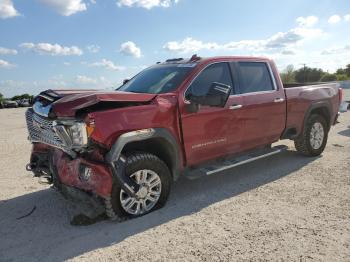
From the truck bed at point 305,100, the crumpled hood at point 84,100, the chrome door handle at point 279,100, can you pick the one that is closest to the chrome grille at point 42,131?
the crumpled hood at point 84,100

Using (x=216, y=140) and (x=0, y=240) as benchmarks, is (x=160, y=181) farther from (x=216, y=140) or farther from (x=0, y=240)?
(x=0, y=240)

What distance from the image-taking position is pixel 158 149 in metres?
4.80

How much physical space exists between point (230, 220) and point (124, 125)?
5.34 ft

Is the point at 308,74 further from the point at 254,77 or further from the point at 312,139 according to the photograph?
the point at 254,77

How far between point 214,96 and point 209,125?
1.81 feet

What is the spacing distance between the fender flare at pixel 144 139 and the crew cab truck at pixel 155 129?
1 cm

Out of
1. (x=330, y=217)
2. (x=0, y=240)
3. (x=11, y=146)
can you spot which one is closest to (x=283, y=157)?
(x=330, y=217)

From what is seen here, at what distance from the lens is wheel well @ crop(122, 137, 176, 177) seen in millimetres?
4590

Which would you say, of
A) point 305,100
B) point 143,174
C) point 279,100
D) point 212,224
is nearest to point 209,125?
point 143,174

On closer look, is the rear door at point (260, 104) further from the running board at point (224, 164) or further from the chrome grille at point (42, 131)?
the chrome grille at point (42, 131)

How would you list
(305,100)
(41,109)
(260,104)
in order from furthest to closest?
(305,100), (260,104), (41,109)

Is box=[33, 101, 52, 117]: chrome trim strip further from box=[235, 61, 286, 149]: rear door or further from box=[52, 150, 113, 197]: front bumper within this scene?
box=[235, 61, 286, 149]: rear door

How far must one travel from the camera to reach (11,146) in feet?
31.3

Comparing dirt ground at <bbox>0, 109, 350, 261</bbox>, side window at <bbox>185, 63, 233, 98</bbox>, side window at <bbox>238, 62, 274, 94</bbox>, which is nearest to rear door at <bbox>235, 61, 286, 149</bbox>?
side window at <bbox>238, 62, 274, 94</bbox>
